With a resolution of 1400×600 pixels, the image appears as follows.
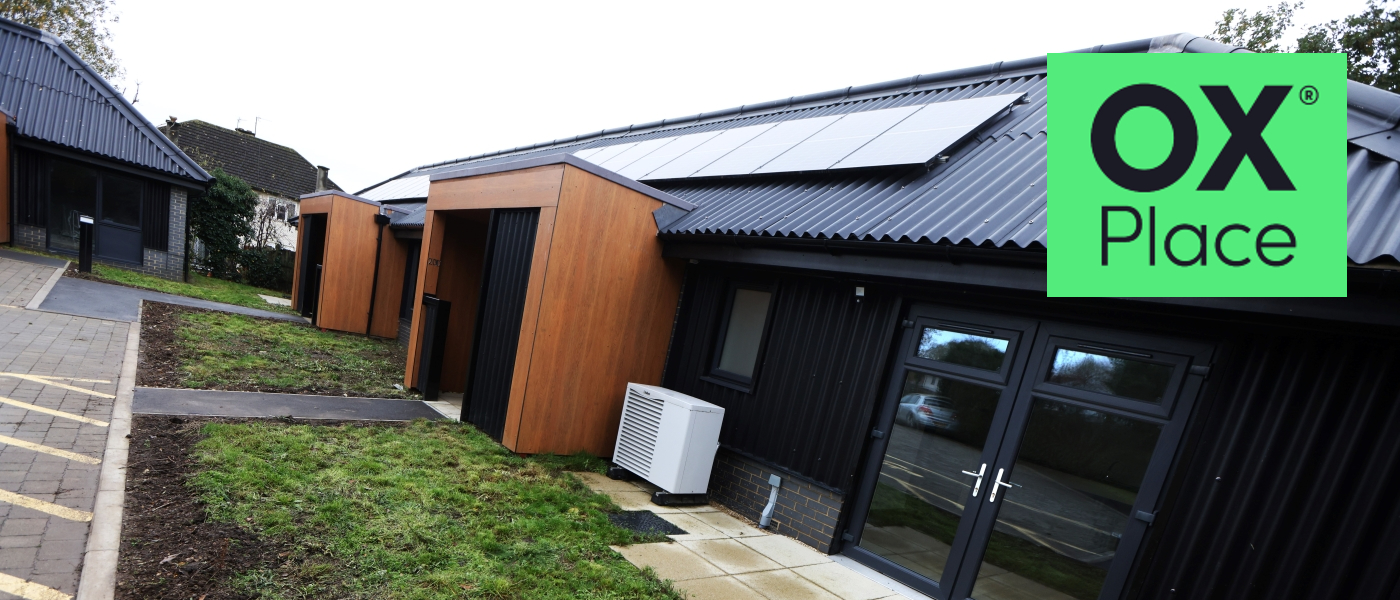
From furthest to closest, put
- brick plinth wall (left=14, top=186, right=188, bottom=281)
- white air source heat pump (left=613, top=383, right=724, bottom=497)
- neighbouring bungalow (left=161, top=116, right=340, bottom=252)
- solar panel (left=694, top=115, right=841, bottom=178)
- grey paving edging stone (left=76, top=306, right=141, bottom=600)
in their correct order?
neighbouring bungalow (left=161, top=116, right=340, bottom=252), brick plinth wall (left=14, top=186, right=188, bottom=281), solar panel (left=694, top=115, right=841, bottom=178), white air source heat pump (left=613, top=383, right=724, bottom=497), grey paving edging stone (left=76, top=306, right=141, bottom=600)

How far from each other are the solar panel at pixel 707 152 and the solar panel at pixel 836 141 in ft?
4.62

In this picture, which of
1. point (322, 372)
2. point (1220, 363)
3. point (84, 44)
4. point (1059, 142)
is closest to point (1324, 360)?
point (1220, 363)

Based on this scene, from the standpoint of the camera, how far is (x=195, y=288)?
16094mm

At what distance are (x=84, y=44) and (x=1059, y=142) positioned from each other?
3600 centimetres

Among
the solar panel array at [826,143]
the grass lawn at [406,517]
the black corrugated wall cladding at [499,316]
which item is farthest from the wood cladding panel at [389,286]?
the grass lawn at [406,517]

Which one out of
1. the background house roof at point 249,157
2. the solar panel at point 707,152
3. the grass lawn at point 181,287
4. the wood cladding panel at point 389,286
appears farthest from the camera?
the background house roof at point 249,157

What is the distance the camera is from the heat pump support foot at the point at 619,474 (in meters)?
6.47

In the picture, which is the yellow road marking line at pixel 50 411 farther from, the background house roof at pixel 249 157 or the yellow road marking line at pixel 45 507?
the background house roof at pixel 249 157

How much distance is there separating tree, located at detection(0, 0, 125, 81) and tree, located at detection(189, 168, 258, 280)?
31.3ft

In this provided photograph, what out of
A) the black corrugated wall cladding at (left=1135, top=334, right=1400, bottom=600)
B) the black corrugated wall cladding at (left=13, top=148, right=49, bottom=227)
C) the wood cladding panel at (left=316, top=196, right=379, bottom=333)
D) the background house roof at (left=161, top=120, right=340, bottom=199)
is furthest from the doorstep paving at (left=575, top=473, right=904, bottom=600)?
the background house roof at (left=161, top=120, right=340, bottom=199)

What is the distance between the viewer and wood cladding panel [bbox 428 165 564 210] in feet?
21.0

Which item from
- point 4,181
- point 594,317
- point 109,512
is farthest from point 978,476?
point 4,181

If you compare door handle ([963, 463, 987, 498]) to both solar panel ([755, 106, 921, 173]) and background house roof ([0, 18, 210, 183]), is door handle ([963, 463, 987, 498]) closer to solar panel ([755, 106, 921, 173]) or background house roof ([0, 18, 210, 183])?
solar panel ([755, 106, 921, 173])

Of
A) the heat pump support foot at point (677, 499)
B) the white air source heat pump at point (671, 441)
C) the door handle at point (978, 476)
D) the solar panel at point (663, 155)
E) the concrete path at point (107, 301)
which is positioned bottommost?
the concrete path at point (107, 301)
